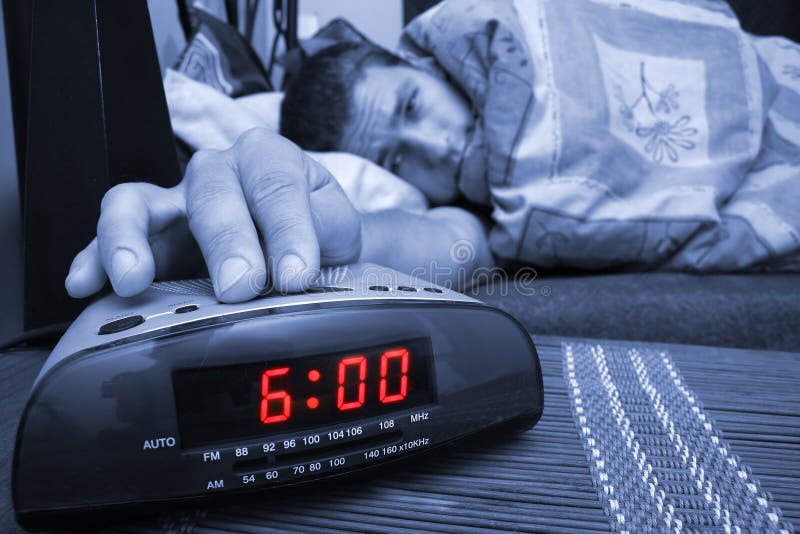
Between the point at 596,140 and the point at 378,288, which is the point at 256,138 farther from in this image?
the point at 596,140

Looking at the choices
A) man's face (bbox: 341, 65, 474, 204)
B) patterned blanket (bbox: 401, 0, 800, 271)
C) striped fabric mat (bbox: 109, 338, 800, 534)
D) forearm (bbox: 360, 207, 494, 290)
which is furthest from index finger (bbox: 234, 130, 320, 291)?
man's face (bbox: 341, 65, 474, 204)

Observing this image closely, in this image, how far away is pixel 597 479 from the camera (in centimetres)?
30

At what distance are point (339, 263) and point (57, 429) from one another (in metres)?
0.27

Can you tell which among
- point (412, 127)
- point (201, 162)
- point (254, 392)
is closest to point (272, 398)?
point (254, 392)

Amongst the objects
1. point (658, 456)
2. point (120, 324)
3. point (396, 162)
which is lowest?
point (396, 162)

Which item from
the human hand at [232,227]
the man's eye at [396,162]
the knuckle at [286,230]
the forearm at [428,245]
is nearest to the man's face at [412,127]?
the man's eye at [396,162]

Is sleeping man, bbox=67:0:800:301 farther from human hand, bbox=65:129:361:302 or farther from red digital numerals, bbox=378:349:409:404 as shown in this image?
red digital numerals, bbox=378:349:409:404

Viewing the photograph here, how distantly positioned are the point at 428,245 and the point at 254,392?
50 cm

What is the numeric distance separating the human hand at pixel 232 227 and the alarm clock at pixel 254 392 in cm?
2

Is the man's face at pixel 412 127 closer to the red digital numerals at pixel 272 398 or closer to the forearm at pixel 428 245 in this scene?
the forearm at pixel 428 245

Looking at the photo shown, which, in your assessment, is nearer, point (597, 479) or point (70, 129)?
point (597, 479)

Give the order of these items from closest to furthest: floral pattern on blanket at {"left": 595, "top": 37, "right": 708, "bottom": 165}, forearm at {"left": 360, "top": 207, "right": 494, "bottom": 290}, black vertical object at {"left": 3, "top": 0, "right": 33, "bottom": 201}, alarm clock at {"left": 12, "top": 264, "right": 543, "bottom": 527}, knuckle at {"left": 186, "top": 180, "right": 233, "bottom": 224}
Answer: alarm clock at {"left": 12, "top": 264, "right": 543, "bottom": 527} < knuckle at {"left": 186, "top": 180, "right": 233, "bottom": 224} < black vertical object at {"left": 3, "top": 0, "right": 33, "bottom": 201} < forearm at {"left": 360, "top": 207, "right": 494, "bottom": 290} < floral pattern on blanket at {"left": 595, "top": 37, "right": 708, "bottom": 165}

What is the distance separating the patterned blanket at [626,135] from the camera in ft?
2.50

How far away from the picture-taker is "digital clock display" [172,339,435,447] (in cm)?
27
